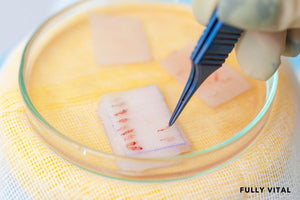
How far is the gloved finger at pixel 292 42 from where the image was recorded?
0.56 m

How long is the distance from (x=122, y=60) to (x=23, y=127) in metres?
0.23

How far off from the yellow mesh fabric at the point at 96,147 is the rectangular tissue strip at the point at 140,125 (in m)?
0.02

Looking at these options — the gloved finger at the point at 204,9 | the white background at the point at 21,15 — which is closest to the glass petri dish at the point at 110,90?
the gloved finger at the point at 204,9

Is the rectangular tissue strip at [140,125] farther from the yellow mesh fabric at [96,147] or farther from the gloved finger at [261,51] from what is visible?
the gloved finger at [261,51]

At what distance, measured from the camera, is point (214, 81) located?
27.9 inches

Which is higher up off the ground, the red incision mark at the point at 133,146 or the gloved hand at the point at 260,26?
the gloved hand at the point at 260,26

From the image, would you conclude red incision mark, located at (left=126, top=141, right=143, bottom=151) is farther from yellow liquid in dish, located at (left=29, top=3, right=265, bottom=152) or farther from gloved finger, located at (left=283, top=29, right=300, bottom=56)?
gloved finger, located at (left=283, top=29, right=300, bottom=56)

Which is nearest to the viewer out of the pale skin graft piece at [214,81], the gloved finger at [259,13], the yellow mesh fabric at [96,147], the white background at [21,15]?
the gloved finger at [259,13]

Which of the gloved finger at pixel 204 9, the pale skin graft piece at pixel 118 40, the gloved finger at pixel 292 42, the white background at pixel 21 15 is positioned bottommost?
the white background at pixel 21 15

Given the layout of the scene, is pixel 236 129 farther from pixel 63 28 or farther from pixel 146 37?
pixel 63 28

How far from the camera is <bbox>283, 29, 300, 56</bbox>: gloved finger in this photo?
0.56 metres

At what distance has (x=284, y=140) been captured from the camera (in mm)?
605

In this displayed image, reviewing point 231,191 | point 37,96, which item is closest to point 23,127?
point 37,96

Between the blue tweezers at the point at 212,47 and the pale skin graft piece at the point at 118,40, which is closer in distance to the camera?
the blue tweezers at the point at 212,47
